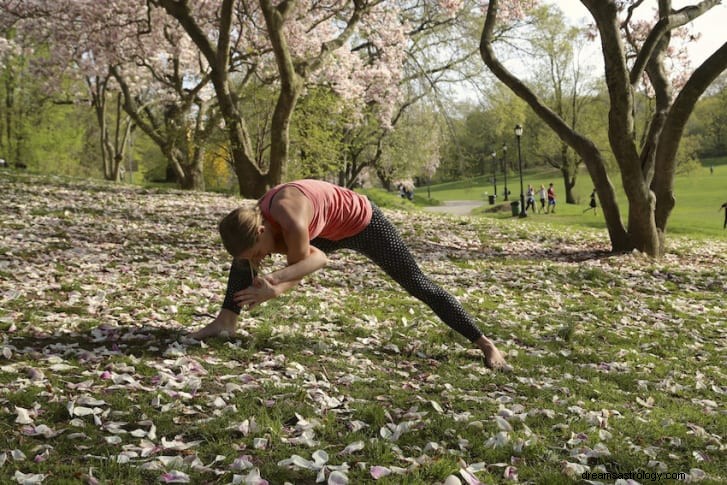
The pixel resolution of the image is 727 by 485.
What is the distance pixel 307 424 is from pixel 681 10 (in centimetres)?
1401

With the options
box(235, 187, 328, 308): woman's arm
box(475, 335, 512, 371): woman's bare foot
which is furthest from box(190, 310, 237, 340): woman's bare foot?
box(475, 335, 512, 371): woman's bare foot

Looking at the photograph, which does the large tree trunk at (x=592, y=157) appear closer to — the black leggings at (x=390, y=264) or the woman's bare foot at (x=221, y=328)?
the black leggings at (x=390, y=264)

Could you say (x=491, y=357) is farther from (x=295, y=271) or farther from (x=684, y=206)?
(x=684, y=206)

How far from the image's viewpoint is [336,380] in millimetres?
4906

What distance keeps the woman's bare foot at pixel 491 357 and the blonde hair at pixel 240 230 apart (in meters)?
2.53

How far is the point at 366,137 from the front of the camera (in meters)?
39.7

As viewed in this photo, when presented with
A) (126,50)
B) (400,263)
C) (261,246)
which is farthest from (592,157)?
(126,50)

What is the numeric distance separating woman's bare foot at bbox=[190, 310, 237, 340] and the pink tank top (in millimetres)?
1344

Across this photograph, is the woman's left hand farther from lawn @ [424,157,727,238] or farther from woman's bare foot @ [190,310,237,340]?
lawn @ [424,157,727,238]

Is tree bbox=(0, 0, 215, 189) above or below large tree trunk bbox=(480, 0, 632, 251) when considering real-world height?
above

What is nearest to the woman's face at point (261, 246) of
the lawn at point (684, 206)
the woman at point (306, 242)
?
the woman at point (306, 242)

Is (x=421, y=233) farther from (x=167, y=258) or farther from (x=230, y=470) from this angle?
(x=230, y=470)

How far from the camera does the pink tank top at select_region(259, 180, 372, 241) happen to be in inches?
174

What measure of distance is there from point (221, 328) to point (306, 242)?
5.84 feet
